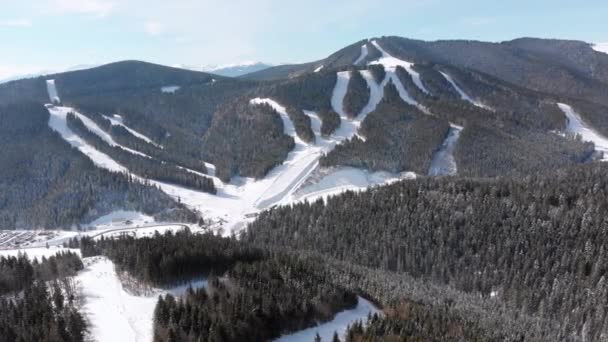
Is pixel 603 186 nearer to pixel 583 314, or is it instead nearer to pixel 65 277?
pixel 583 314

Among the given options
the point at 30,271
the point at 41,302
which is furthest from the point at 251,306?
the point at 30,271

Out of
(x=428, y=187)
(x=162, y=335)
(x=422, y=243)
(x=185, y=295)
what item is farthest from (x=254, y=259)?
(x=428, y=187)

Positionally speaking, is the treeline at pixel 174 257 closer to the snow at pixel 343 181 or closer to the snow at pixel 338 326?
the snow at pixel 338 326

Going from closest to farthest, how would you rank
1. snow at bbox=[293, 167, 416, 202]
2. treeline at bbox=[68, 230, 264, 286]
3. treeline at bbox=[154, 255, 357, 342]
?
treeline at bbox=[154, 255, 357, 342] < treeline at bbox=[68, 230, 264, 286] < snow at bbox=[293, 167, 416, 202]

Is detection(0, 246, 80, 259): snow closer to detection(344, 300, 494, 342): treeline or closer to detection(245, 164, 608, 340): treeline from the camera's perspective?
detection(245, 164, 608, 340): treeline

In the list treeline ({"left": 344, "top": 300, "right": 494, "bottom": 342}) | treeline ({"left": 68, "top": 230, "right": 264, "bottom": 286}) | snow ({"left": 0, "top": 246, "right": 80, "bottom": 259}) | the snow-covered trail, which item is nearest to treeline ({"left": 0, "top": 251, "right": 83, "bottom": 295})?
Result: the snow-covered trail

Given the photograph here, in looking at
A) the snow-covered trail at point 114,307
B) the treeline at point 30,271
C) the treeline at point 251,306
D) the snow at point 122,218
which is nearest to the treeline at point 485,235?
the snow at point 122,218
